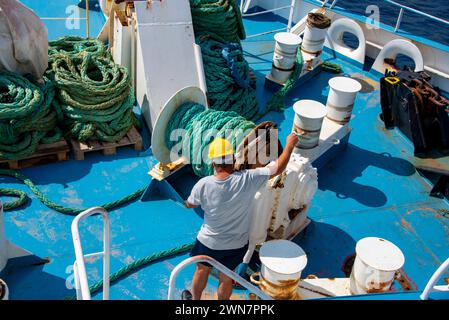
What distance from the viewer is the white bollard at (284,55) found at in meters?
7.07

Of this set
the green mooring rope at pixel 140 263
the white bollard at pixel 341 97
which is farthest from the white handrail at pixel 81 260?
the white bollard at pixel 341 97

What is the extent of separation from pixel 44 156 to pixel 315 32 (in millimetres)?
4368

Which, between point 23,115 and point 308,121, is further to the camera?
point 308,121

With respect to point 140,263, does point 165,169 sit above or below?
above

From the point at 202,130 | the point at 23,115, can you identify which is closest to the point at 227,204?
the point at 202,130

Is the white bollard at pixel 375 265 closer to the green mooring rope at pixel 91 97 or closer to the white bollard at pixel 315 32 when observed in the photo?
the green mooring rope at pixel 91 97

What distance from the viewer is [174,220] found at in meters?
5.20

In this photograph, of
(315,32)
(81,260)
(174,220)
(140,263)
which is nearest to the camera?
(81,260)

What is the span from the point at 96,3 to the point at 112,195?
17.0 ft

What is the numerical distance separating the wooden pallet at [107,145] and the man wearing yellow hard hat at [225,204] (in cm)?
236

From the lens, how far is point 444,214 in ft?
18.6

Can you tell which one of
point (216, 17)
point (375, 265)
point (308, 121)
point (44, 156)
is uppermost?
point (216, 17)

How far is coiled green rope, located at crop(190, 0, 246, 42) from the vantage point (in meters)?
6.64

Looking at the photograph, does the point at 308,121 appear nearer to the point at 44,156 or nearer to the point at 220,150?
the point at 220,150
